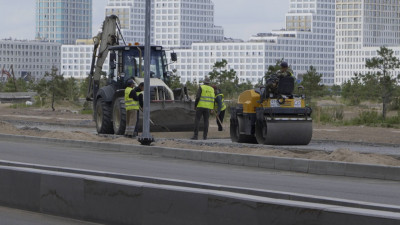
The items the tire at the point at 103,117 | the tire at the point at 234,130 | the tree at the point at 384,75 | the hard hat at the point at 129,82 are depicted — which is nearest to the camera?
the tire at the point at 234,130

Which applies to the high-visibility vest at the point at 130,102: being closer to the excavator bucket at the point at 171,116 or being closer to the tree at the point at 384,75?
the excavator bucket at the point at 171,116

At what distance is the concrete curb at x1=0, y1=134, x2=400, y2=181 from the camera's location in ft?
60.5

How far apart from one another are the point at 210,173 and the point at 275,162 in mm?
2077

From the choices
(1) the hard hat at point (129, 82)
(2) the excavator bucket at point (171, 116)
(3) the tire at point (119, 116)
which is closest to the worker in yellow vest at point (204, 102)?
(2) the excavator bucket at point (171, 116)

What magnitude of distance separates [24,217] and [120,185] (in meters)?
2.00

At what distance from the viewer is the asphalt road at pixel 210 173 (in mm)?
15656

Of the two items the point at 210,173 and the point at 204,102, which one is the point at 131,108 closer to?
the point at 204,102

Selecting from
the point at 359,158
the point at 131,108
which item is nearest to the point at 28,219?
the point at 359,158

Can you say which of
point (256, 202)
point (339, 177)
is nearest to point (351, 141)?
point (339, 177)

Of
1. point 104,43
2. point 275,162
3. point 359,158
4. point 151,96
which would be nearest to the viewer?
point 359,158

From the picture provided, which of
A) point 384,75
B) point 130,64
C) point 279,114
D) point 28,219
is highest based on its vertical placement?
point 384,75

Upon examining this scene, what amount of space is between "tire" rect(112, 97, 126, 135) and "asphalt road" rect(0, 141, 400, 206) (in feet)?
11.4

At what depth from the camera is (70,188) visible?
38.3 ft

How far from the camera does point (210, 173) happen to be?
19297 mm
